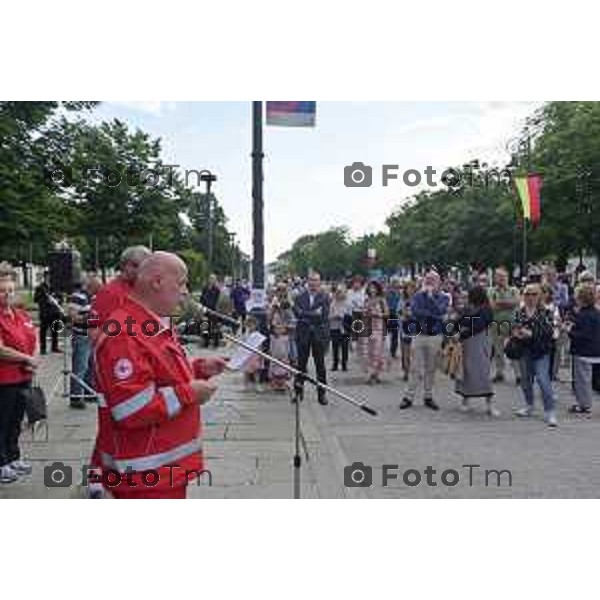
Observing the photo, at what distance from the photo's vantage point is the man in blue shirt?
37.9 feet

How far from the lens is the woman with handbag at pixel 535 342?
10485 mm

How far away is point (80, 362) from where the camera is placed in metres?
11.0

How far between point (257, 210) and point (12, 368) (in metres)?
6.18

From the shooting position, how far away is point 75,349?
432 inches

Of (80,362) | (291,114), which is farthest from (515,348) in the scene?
(80,362)

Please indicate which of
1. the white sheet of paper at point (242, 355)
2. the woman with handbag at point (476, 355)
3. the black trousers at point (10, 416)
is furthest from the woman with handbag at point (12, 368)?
the woman with handbag at point (476, 355)

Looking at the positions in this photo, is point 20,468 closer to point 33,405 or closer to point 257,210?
point 33,405

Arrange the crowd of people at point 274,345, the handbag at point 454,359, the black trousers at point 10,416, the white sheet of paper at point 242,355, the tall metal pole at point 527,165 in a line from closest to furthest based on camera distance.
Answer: the crowd of people at point 274,345 → the white sheet of paper at point 242,355 → the black trousers at point 10,416 → the handbag at point 454,359 → the tall metal pole at point 527,165

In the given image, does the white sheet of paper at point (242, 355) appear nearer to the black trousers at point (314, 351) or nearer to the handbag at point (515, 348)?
the handbag at point (515, 348)

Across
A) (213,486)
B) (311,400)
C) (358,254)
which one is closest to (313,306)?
(311,400)

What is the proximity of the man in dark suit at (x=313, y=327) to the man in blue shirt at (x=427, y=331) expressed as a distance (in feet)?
3.87

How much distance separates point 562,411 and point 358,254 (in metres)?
62.7

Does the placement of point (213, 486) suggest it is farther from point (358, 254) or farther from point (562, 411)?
point (358, 254)

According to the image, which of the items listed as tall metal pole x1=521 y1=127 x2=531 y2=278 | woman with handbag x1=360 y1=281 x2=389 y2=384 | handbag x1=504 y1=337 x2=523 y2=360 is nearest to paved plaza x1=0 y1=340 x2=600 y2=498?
handbag x1=504 y1=337 x2=523 y2=360
